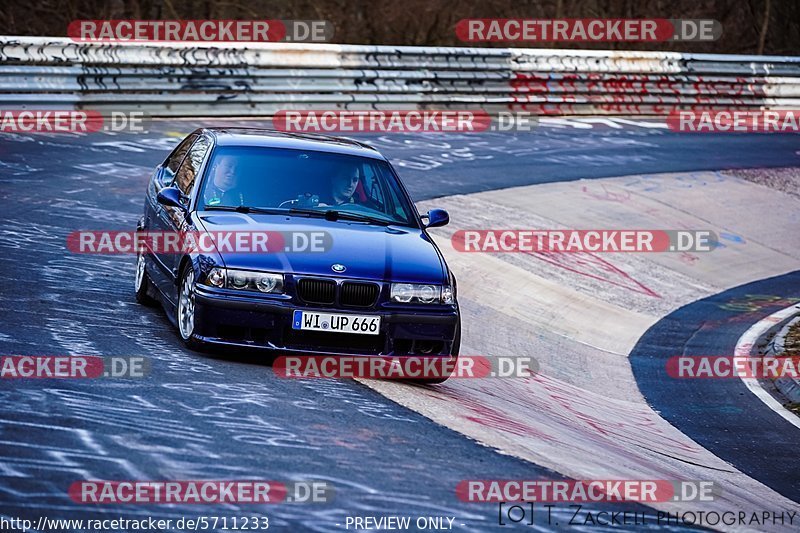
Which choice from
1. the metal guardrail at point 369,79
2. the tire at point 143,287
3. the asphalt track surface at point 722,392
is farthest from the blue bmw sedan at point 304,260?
the metal guardrail at point 369,79

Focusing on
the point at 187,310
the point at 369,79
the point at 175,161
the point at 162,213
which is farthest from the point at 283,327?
the point at 369,79

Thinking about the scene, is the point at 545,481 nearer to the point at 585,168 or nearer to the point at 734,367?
the point at 734,367

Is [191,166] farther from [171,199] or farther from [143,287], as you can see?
[143,287]

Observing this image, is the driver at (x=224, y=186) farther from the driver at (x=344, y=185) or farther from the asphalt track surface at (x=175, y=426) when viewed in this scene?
the asphalt track surface at (x=175, y=426)

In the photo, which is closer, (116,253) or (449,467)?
(449,467)

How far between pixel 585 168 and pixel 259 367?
43.9 ft

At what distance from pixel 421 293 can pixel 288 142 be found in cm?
202

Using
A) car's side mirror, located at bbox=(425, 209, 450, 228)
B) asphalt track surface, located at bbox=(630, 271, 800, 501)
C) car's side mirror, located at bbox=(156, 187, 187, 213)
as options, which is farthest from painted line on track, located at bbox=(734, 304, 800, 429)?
car's side mirror, located at bbox=(156, 187, 187, 213)

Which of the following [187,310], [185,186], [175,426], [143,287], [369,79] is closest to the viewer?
[175,426]

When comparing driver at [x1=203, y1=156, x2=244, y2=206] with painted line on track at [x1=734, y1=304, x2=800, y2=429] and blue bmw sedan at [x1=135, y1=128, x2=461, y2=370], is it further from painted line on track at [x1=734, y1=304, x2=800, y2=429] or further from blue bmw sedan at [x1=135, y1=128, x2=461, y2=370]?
painted line on track at [x1=734, y1=304, x2=800, y2=429]

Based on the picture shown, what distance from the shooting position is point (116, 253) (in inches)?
504

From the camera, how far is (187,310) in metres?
8.80

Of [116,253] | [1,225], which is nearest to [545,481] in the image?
[116,253]

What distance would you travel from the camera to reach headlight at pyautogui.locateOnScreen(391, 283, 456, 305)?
27.9 ft
